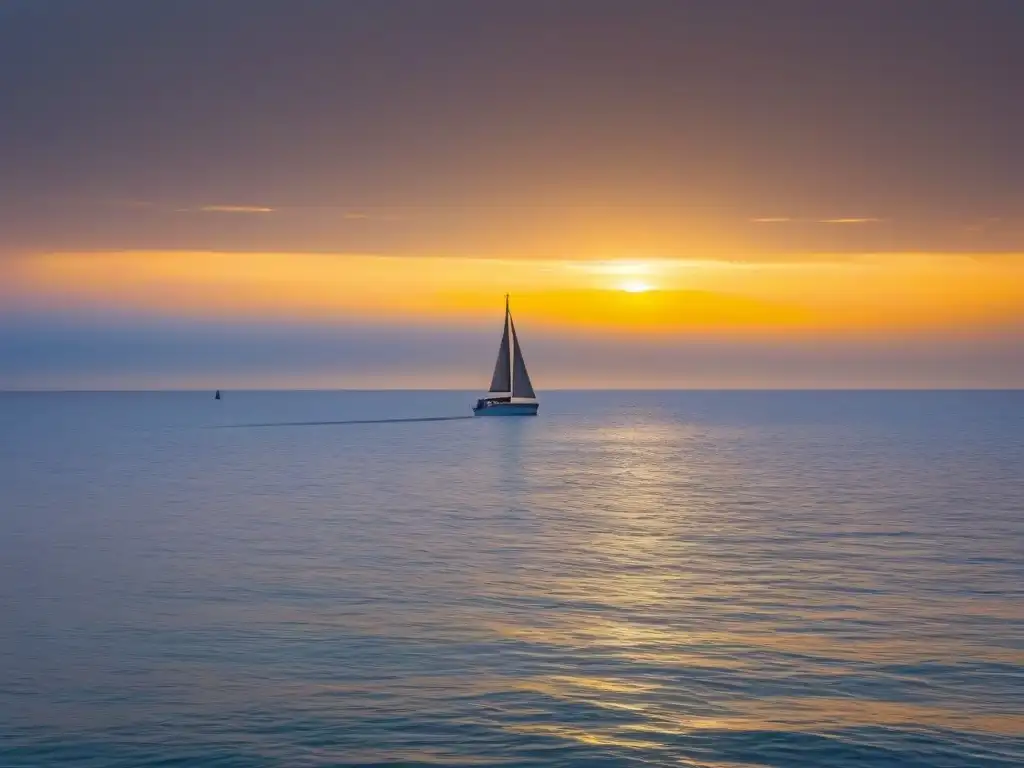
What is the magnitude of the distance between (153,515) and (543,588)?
32.5 m

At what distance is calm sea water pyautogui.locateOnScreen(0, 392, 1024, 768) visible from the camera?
22531 mm

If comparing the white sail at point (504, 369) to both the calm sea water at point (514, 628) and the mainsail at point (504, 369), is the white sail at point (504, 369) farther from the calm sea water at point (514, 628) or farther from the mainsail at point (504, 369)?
the calm sea water at point (514, 628)

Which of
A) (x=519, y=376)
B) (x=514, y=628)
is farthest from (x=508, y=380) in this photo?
(x=514, y=628)

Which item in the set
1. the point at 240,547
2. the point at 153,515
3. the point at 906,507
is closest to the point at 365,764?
the point at 240,547

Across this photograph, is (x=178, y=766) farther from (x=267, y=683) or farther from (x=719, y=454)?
(x=719, y=454)

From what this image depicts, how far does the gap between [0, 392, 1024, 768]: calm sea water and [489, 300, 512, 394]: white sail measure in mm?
99551

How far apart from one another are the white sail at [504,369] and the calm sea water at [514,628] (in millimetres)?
99551

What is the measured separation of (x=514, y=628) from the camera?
3234 cm

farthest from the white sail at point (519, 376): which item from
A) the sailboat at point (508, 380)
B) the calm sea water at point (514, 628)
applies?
the calm sea water at point (514, 628)

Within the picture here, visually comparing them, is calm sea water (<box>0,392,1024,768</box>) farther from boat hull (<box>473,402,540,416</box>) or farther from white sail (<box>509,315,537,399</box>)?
boat hull (<box>473,402,540,416</box>)

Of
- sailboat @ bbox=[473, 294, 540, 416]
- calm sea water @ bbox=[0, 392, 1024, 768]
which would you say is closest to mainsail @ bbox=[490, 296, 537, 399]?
sailboat @ bbox=[473, 294, 540, 416]

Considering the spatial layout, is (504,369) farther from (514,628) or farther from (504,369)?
(514,628)

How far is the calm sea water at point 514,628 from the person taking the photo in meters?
22.5

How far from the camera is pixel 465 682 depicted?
86.7 feet
